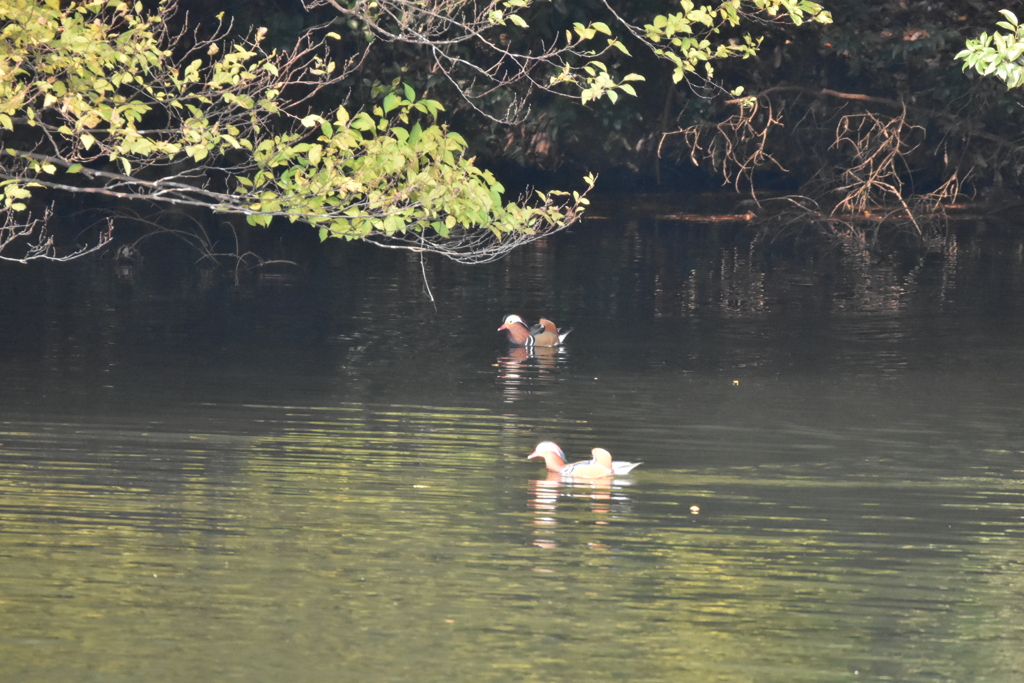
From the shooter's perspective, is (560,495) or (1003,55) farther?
(1003,55)

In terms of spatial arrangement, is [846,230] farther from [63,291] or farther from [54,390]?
[54,390]

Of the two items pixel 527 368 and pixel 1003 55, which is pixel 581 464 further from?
pixel 527 368

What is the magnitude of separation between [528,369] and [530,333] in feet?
4.33

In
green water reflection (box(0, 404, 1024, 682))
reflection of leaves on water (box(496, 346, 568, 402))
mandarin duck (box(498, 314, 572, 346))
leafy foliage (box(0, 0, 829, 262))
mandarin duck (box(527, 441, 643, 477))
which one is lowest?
green water reflection (box(0, 404, 1024, 682))

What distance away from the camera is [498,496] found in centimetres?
1029

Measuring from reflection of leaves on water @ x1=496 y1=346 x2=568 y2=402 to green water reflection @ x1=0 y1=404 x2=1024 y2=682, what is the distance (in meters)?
2.79

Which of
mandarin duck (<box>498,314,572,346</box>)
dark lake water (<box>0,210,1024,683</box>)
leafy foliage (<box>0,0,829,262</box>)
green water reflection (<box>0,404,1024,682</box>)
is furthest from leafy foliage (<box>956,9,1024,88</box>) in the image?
mandarin duck (<box>498,314,572,346</box>)

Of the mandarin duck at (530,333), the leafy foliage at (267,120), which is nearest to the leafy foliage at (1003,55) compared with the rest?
the leafy foliage at (267,120)

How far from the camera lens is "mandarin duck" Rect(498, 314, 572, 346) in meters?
17.0

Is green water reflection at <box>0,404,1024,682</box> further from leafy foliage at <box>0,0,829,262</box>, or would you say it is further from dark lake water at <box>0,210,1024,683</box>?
leafy foliage at <box>0,0,829,262</box>

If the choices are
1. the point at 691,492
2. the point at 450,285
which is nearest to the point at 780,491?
the point at 691,492

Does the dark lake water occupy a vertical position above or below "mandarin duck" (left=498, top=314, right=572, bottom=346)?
below

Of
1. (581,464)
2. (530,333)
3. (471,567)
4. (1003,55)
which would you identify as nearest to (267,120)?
(581,464)

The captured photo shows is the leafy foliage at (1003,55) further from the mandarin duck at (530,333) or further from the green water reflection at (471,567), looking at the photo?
the mandarin duck at (530,333)
